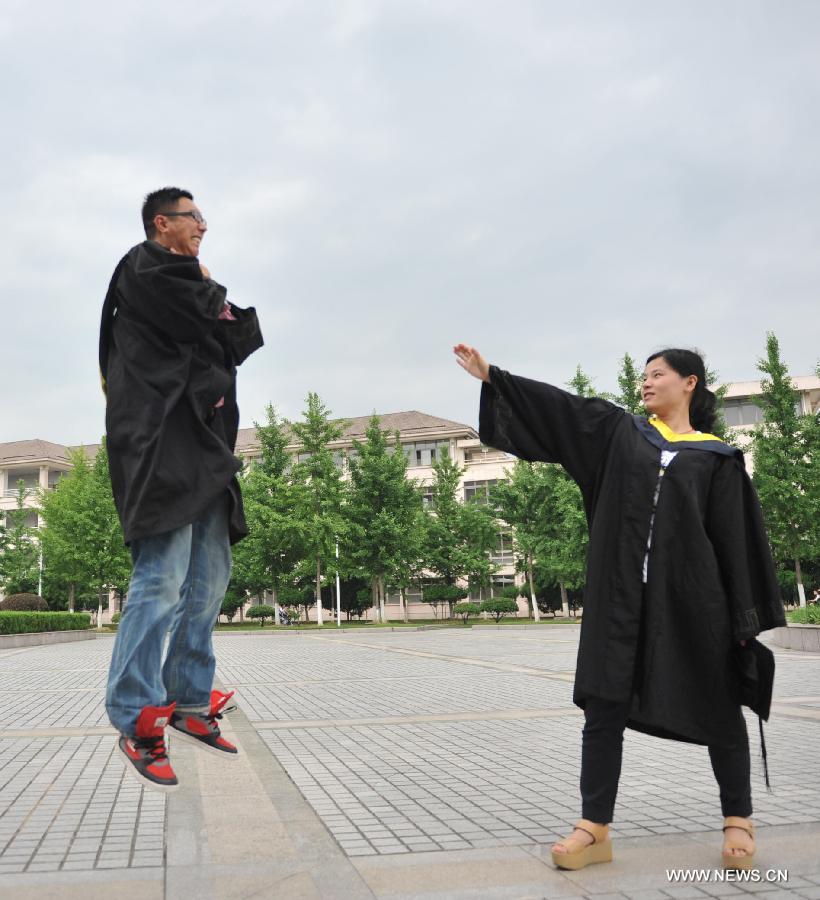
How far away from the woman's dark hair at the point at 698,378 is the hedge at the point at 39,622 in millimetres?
24747

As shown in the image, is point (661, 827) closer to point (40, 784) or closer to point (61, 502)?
point (40, 784)

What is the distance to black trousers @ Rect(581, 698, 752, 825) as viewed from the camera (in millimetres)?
3051

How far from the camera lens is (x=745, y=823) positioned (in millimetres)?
3006

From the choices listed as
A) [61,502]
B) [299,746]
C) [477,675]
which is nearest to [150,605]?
[299,746]

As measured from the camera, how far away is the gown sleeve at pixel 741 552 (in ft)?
10.1

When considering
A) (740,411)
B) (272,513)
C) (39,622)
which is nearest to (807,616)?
(39,622)

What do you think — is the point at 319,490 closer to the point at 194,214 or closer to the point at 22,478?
the point at 194,214

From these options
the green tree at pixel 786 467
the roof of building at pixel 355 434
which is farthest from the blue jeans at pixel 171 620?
the roof of building at pixel 355 434

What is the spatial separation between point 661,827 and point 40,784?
3.21m

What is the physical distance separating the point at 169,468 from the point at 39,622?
27112 mm

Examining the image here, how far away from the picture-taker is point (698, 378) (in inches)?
142

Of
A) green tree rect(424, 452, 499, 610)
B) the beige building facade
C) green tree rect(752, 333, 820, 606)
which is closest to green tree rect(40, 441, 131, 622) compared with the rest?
the beige building facade

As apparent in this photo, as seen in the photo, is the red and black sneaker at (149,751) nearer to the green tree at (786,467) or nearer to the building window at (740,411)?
the green tree at (786,467)

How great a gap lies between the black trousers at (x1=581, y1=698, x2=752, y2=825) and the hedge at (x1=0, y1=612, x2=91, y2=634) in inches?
971
